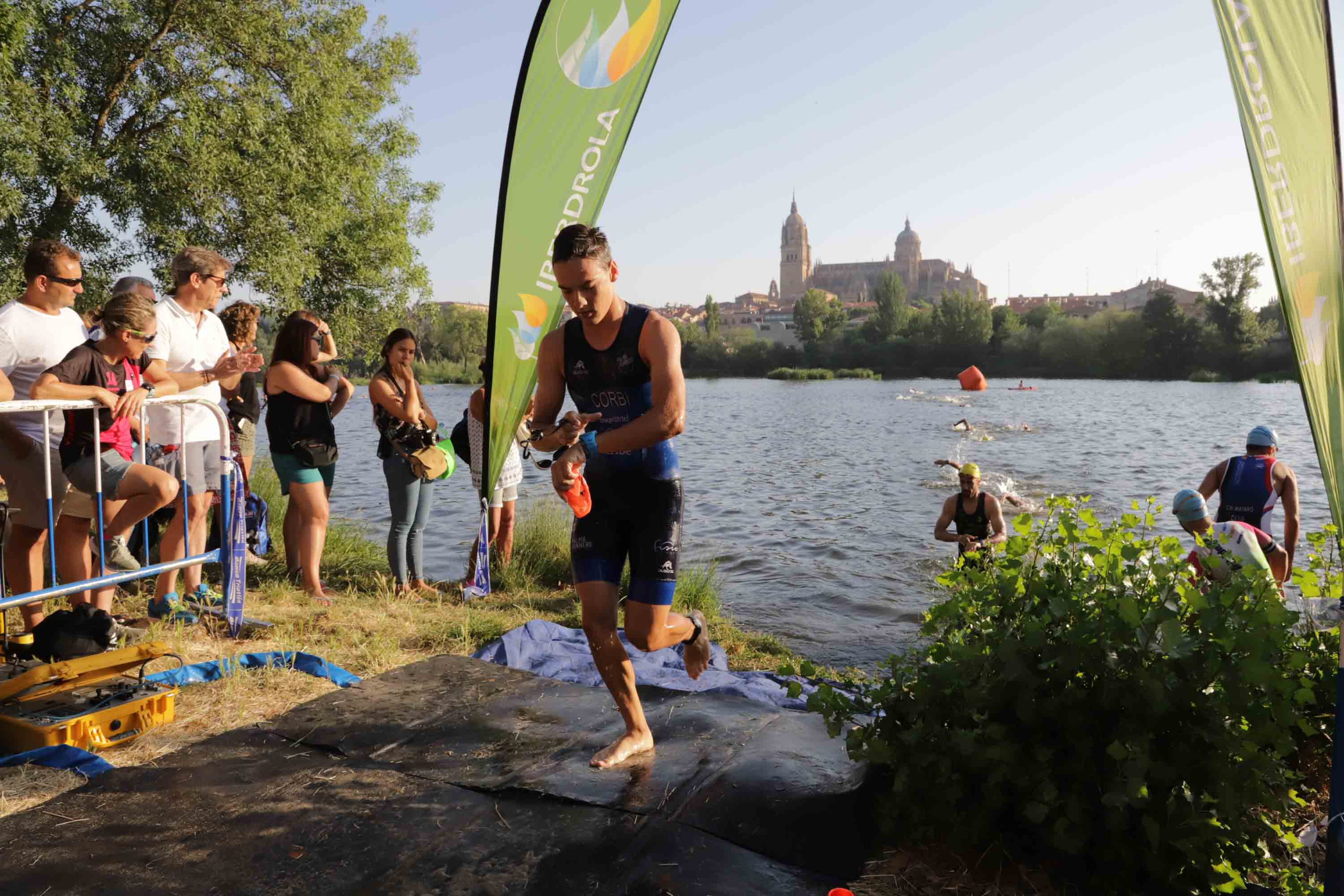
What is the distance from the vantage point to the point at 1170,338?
81438 millimetres

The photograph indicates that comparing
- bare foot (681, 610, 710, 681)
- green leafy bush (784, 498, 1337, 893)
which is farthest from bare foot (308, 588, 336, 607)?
green leafy bush (784, 498, 1337, 893)

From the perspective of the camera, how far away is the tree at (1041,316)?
9981 centimetres

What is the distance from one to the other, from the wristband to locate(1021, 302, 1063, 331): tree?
10048 cm

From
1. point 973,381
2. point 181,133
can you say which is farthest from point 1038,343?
point 181,133

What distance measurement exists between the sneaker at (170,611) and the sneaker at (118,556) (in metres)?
0.25

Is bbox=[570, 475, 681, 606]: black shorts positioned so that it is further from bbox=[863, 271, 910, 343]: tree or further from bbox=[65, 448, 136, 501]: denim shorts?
bbox=[863, 271, 910, 343]: tree

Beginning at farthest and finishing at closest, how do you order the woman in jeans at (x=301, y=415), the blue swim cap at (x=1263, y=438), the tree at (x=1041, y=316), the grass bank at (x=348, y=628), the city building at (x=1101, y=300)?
1. the city building at (x=1101, y=300)
2. the tree at (x=1041, y=316)
3. the blue swim cap at (x=1263, y=438)
4. the woman in jeans at (x=301, y=415)
5. the grass bank at (x=348, y=628)

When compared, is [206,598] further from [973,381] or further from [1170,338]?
[1170,338]

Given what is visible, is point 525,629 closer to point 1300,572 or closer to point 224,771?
point 224,771

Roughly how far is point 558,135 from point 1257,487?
21.6 ft

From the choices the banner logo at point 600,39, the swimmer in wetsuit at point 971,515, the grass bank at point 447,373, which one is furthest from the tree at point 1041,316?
the banner logo at point 600,39

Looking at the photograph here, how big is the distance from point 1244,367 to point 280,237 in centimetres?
8000

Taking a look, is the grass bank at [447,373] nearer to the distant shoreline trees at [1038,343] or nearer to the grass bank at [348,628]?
the distant shoreline trees at [1038,343]

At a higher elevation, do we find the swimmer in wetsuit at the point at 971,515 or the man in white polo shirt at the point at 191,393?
the man in white polo shirt at the point at 191,393
